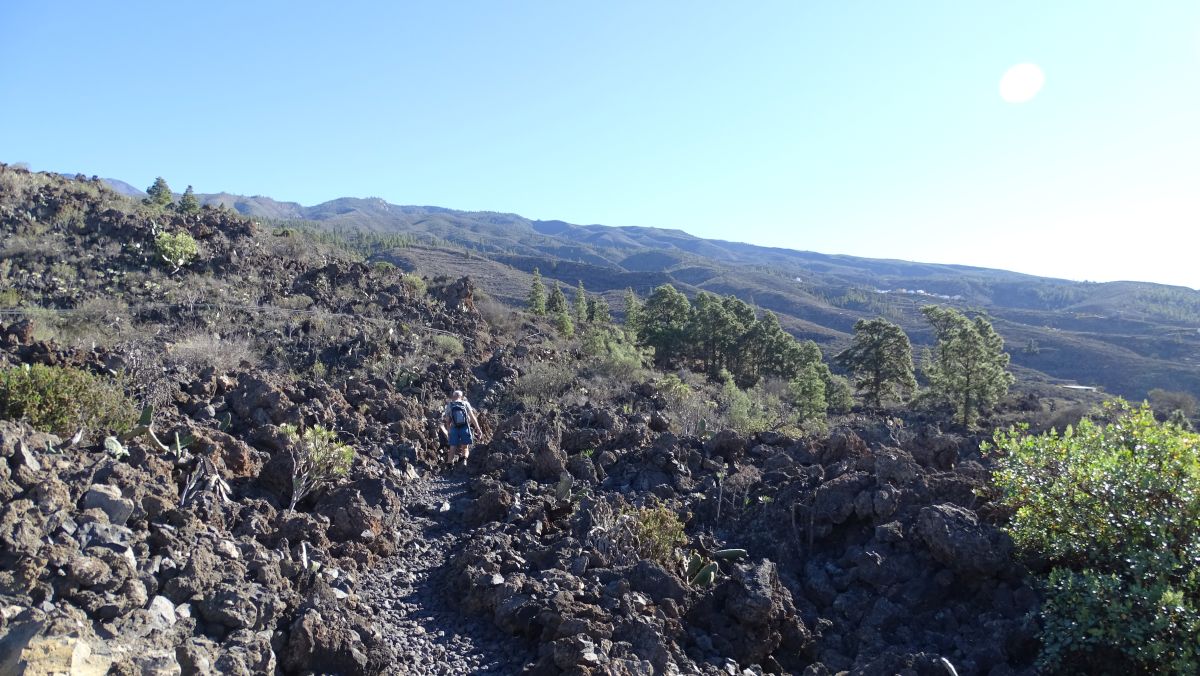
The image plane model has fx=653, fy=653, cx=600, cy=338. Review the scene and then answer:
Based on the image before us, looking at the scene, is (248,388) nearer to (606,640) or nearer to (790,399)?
(606,640)

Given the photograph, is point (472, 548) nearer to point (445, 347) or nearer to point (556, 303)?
point (445, 347)

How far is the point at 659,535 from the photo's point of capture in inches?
225

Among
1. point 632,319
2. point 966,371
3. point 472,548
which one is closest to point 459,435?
point 472,548

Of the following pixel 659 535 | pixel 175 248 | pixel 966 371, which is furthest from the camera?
pixel 966 371

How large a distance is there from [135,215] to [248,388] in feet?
46.2

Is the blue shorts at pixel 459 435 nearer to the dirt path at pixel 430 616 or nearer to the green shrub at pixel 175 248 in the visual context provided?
the dirt path at pixel 430 616

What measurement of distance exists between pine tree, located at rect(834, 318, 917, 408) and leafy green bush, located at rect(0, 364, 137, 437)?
71.0ft

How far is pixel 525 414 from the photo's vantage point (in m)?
10.8

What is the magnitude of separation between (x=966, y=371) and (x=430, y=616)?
18.7m

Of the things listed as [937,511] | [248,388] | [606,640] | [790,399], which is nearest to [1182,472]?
[937,511]

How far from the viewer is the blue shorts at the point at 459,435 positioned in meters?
8.95

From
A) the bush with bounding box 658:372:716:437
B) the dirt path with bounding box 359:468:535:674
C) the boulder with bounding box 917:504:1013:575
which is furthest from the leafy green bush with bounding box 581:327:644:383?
the boulder with bounding box 917:504:1013:575

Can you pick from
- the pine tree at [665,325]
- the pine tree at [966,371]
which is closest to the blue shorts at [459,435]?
the pine tree at [966,371]

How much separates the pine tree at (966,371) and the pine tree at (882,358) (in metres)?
2.53
